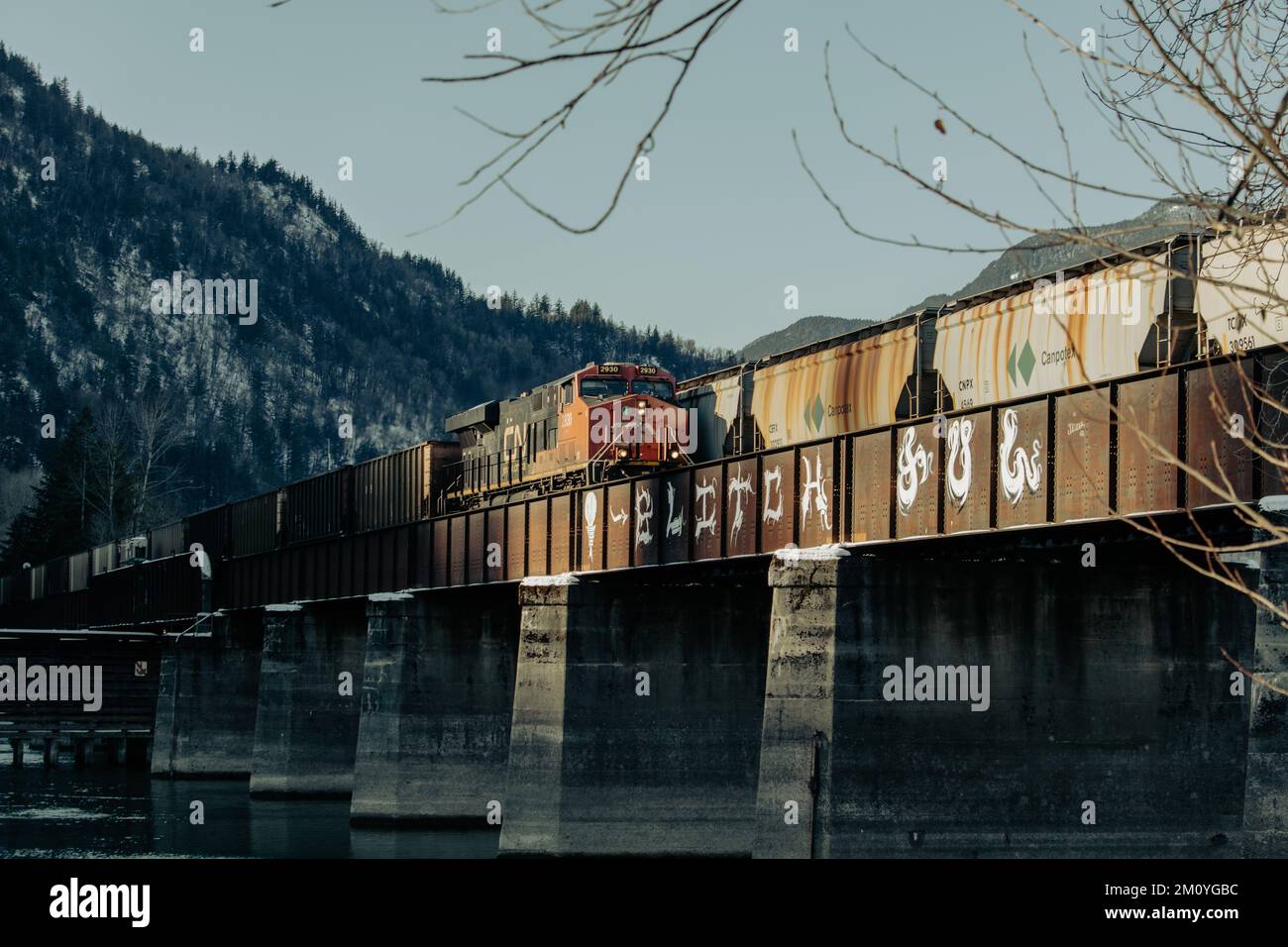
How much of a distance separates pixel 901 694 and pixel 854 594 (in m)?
1.90


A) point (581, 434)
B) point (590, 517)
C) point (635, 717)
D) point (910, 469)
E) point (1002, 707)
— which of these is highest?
point (581, 434)

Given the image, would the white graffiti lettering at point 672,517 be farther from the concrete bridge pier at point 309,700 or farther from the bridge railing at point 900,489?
the concrete bridge pier at point 309,700

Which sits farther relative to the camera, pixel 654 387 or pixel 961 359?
pixel 654 387

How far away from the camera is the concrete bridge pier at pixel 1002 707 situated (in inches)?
1151

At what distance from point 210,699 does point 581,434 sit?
138 feet

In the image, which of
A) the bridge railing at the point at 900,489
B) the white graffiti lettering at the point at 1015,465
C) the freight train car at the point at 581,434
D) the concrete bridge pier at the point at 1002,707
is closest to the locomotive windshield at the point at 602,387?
the freight train car at the point at 581,434

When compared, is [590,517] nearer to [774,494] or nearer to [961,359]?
[774,494]

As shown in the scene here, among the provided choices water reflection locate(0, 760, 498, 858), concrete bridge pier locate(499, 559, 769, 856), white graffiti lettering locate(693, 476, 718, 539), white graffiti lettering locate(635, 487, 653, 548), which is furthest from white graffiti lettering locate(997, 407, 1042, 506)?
water reflection locate(0, 760, 498, 858)

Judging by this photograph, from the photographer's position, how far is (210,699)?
82312mm

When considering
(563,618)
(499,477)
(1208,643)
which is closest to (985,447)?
(1208,643)

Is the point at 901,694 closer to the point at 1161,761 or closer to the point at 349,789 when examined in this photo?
the point at 1161,761

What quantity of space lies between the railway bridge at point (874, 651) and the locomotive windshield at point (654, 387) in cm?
630

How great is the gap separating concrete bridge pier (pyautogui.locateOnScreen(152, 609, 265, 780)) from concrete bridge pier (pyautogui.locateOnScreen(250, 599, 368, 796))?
1301cm

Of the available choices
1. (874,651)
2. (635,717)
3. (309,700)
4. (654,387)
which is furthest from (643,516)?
(309,700)
